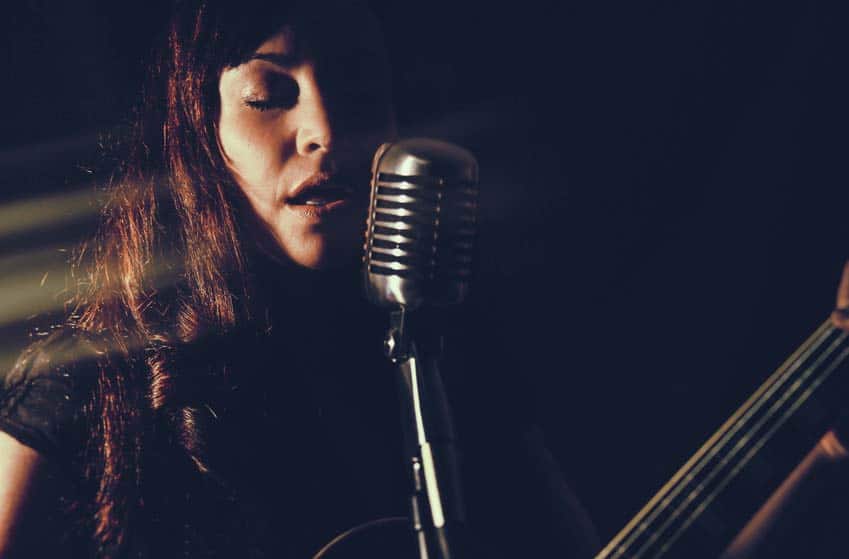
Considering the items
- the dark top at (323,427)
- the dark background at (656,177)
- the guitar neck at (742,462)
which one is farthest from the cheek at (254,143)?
the guitar neck at (742,462)

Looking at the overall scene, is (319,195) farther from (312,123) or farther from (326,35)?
(326,35)

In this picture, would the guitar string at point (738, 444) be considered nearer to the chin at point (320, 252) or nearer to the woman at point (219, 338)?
the woman at point (219, 338)

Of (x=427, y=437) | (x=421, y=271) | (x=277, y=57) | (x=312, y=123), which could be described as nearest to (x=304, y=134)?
(x=312, y=123)

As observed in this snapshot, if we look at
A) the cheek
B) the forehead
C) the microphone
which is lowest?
the microphone

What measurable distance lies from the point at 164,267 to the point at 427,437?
718 millimetres

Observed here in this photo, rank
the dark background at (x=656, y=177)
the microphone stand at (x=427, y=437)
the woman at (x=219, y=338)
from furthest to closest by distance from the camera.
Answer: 1. the dark background at (x=656, y=177)
2. the woman at (x=219, y=338)
3. the microphone stand at (x=427, y=437)

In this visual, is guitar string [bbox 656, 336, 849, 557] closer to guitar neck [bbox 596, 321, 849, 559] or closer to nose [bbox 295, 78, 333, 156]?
guitar neck [bbox 596, 321, 849, 559]

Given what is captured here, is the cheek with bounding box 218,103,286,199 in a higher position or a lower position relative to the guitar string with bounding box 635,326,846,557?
higher

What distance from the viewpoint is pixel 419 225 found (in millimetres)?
733

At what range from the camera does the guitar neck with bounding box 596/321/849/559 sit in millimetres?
932

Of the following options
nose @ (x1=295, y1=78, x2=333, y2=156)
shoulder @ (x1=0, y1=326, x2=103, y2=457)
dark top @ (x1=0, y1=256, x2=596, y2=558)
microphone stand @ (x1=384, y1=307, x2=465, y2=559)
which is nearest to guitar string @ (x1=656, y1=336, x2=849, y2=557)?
dark top @ (x1=0, y1=256, x2=596, y2=558)

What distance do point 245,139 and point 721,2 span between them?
1.03 m

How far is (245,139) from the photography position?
1109 mm

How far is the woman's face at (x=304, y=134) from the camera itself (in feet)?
3.57
